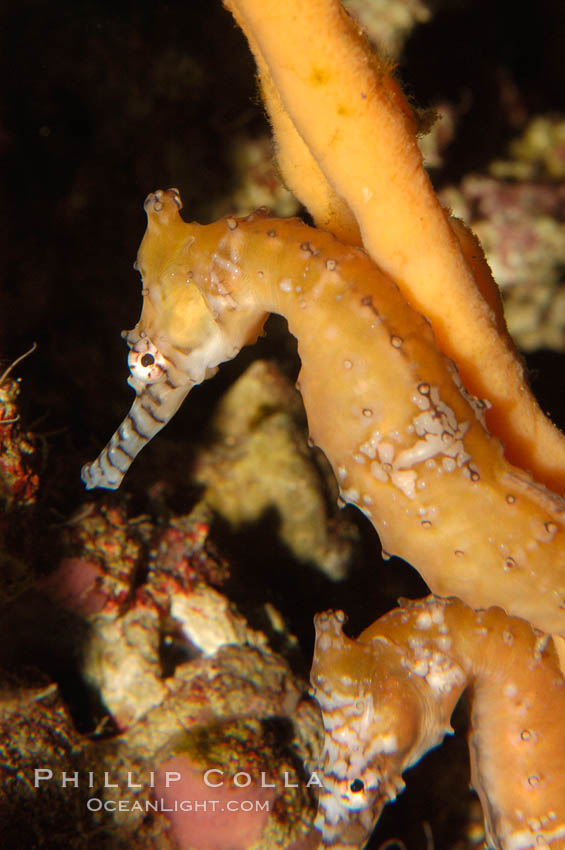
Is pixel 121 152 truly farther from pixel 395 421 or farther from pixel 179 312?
pixel 395 421

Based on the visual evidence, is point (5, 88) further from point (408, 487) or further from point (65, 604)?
point (408, 487)

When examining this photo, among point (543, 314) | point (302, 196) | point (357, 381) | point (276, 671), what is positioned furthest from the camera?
point (543, 314)

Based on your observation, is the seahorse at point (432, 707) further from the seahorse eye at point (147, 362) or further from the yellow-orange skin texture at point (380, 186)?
the seahorse eye at point (147, 362)

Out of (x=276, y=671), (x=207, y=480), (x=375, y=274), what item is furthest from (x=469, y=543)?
(x=207, y=480)

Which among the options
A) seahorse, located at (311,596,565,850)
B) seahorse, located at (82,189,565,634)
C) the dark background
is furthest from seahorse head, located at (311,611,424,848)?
the dark background

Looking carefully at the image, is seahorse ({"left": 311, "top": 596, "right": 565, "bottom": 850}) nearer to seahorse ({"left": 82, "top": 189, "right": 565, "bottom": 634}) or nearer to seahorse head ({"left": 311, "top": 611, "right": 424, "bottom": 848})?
seahorse head ({"left": 311, "top": 611, "right": 424, "bottom": 848})
